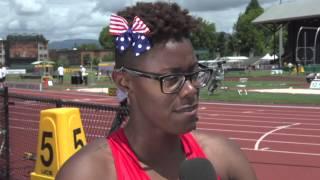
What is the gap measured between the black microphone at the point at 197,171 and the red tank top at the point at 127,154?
27cm

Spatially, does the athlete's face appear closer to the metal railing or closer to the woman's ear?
the woman's ear

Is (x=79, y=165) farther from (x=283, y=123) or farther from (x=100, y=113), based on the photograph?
(x=283, y=123)

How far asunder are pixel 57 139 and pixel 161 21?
3.41 metres

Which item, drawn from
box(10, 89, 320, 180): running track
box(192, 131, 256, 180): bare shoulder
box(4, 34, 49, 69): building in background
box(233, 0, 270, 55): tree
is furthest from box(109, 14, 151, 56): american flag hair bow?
box(4, 34, 49, 69): building in background

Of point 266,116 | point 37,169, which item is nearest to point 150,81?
point 37,169

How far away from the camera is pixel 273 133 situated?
576 inches

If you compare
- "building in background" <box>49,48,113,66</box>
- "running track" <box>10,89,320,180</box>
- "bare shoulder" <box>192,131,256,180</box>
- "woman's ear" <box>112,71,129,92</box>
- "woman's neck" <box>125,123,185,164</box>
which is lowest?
"running track" <box>10,89,320,180</box>

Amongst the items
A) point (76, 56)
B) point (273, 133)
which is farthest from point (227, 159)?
point (76, 56)

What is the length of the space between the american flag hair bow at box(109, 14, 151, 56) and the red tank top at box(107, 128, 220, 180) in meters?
0.30

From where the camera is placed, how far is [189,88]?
6.16 feet

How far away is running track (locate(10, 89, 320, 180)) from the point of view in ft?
32.0

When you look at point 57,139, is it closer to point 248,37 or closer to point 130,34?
point 130,34

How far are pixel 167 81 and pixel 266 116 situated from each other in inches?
685

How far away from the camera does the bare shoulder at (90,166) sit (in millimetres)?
1795
